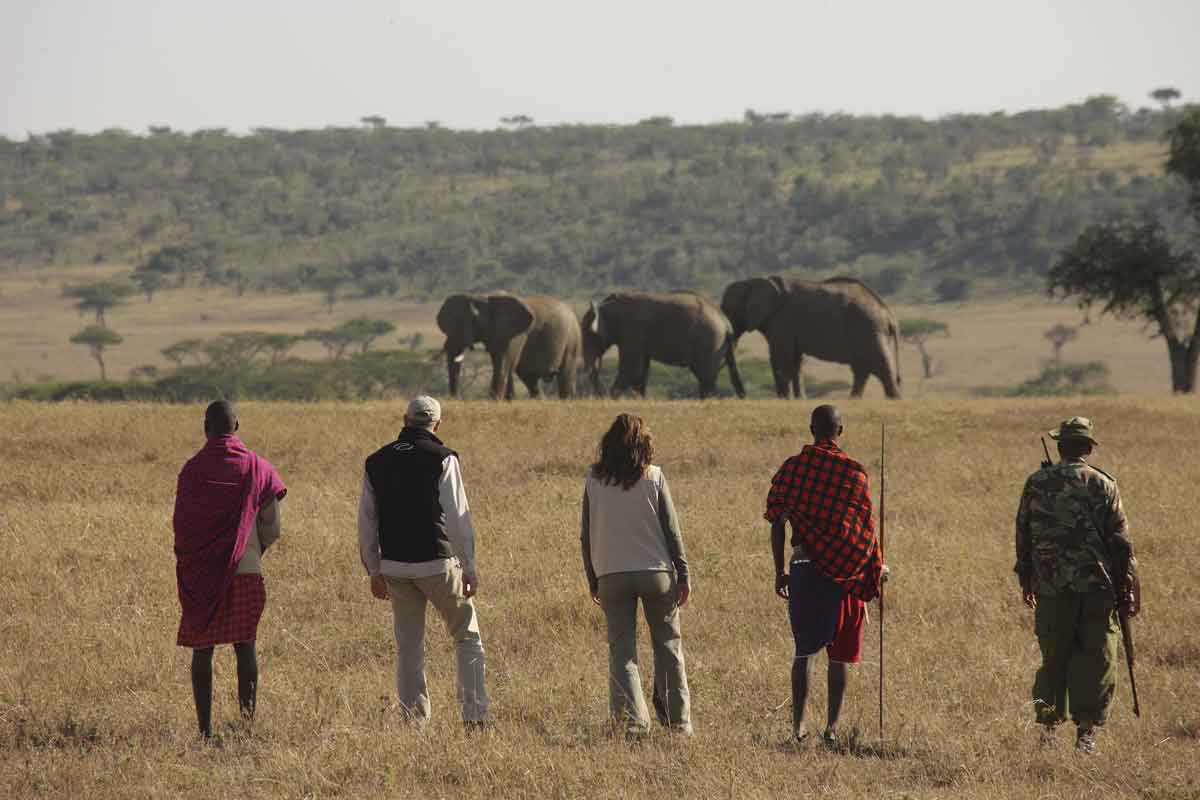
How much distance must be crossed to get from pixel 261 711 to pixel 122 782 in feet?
3.95

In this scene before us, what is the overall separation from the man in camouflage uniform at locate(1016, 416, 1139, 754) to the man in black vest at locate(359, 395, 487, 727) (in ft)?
8.73

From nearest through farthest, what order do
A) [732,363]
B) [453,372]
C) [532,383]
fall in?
[453,372] < [532,383] < [732,363]

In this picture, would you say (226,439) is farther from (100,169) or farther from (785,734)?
(100,169)

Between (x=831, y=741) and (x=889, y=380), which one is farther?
(x=889, y=380)

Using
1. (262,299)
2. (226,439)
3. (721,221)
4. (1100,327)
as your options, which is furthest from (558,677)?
(721,221)

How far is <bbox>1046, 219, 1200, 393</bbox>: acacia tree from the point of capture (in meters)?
32.5

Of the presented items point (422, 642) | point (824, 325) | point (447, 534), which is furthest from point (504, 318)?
point (447, 534)

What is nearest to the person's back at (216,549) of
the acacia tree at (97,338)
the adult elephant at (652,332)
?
the adult elephant at (652,332)

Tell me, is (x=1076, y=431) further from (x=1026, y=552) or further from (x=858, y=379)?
(x=858, y=379)

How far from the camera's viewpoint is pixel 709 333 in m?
31.7

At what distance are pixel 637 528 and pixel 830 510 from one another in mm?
913

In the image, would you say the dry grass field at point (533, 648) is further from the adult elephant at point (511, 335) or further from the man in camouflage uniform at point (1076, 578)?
the adult elephant at point (511, 335)

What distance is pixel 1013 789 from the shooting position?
296 inches

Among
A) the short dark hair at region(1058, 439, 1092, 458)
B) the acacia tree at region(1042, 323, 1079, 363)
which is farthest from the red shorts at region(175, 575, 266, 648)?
the acacia tree at region(1042, 323, 1079, 363)
